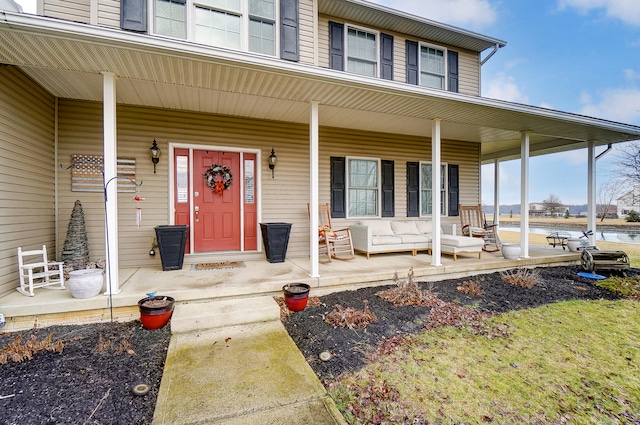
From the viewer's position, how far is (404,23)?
20.8 feet

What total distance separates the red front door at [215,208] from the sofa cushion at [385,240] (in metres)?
2.61

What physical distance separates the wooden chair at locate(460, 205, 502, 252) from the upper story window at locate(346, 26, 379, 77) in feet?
12.9

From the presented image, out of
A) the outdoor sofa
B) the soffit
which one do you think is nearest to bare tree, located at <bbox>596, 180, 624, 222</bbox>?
the soffit

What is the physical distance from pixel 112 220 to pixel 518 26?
98.0 ft

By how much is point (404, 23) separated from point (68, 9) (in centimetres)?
600

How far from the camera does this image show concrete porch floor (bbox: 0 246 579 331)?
309 cm

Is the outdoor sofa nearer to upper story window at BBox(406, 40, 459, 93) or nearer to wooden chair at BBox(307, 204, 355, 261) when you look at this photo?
wooden chair at BBox(307, 204, 355, 261)

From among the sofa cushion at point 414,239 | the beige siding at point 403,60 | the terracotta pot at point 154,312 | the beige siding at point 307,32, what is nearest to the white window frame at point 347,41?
the beige siding at point 403,60

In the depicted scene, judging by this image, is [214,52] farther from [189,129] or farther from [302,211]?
Result: [302,211]

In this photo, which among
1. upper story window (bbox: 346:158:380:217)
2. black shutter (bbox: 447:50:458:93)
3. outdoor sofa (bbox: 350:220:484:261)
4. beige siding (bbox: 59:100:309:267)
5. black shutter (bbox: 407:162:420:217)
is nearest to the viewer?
beige siding (bbox: 59:100:309:267)

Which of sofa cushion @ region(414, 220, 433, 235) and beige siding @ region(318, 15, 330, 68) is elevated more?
beige siding @ region(318, 15, 330, 68)

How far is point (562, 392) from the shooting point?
2146 mm

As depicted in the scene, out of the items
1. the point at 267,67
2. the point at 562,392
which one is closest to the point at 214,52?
the point at 267,67

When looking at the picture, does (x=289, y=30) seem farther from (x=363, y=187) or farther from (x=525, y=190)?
(x=525, y=190)
